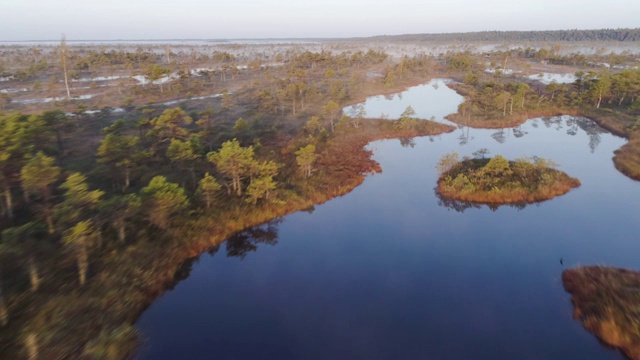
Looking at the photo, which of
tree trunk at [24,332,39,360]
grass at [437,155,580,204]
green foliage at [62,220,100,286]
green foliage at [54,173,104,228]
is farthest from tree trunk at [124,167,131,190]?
grass at [437,155,580,204]

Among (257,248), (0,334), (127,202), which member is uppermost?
(127,202)

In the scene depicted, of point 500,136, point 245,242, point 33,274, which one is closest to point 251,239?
point 245,242

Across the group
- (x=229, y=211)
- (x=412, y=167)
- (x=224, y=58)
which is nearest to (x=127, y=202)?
(x=229, y=211)

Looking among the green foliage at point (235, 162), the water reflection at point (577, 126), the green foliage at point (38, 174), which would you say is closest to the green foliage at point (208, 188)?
the green foliage at point (235, 162)

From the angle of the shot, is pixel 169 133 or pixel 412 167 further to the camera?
pixel 412 167

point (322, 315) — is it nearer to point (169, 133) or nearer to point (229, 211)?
point (229, 211)
